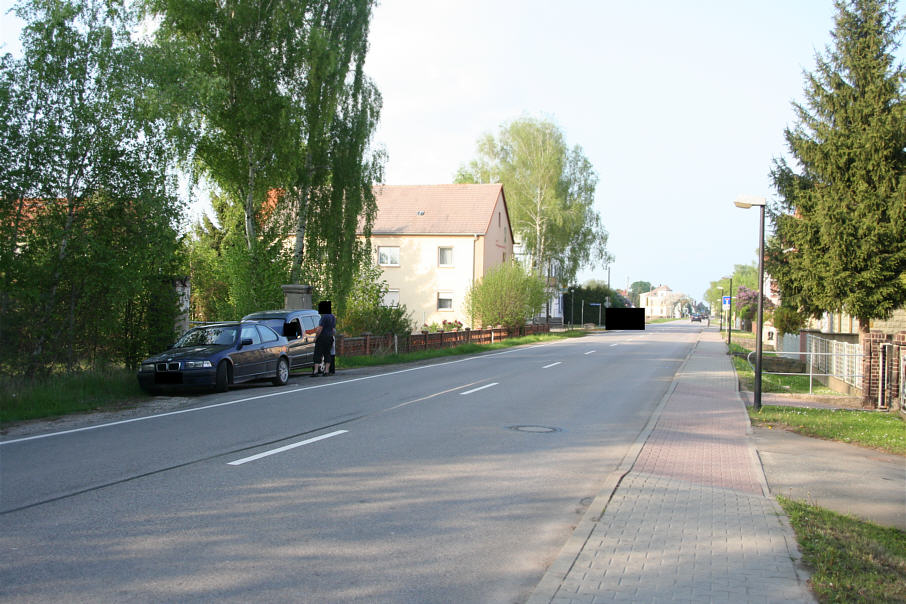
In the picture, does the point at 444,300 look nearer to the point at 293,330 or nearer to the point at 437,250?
the point at 437,250

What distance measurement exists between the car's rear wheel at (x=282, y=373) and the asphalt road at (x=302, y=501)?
12.4 ft

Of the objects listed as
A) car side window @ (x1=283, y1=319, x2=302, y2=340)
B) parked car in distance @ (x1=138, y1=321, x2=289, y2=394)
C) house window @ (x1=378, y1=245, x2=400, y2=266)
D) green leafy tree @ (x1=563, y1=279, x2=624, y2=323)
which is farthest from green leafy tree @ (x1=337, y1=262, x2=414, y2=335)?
green leafy tree @ (x1=563, y1=279, x2=624, y2=323)

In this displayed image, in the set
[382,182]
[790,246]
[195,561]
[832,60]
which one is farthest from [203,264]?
[195,561]

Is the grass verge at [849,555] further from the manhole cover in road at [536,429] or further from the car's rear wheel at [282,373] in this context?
the car's rear wheel at [282,373]

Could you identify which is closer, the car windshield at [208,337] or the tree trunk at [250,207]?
the car windshield at [208,337]

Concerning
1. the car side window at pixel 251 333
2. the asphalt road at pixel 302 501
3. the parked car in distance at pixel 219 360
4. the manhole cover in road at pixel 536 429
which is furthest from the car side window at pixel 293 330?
the manhole cover in road at pixel 536 429

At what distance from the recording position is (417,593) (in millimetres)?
4102

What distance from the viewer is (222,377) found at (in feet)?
45.5

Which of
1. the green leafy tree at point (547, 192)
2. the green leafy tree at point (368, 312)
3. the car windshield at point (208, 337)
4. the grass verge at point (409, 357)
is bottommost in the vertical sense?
the grass verge at point (409, 357)

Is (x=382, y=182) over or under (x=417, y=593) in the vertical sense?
over

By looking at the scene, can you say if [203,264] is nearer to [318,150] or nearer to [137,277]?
[318,150]

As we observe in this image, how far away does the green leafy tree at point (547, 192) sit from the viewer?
5631 centimetres

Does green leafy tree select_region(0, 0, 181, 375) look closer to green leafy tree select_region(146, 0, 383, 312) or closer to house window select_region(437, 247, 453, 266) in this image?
green leafy tree select_region(146, 0, 383, 312)

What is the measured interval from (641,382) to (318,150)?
12582mm
